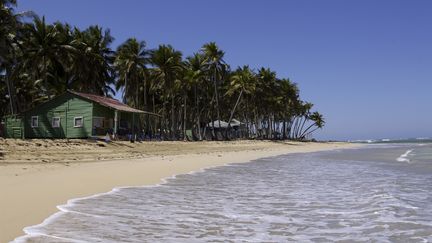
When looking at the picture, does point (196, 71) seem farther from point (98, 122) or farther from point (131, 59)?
point (98, 122)

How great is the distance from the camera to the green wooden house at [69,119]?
33719 mm

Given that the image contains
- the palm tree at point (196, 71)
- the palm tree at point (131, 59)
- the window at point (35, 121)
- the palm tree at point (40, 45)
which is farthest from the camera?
the palm tree at point (196, 71)

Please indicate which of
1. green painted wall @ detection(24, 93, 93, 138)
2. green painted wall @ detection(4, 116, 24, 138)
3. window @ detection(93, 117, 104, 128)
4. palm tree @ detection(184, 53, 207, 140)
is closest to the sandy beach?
window @ detection(93, 117, 104, 128)

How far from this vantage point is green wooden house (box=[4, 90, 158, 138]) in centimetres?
3372

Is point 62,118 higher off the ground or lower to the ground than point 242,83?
lower

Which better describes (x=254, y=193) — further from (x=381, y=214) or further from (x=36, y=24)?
(x=36, y=24)

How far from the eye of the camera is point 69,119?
3441 cm

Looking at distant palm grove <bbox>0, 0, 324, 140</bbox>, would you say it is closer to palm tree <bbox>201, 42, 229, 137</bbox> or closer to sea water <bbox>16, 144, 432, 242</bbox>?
palm tree <bbox>201, 42, 229, 137</bbox>

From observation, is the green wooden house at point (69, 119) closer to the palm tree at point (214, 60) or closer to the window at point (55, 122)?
the window at point (55, 122)

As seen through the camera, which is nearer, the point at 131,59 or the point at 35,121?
the point at 35,121

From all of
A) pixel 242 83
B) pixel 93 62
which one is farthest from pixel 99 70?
pixel 242 83

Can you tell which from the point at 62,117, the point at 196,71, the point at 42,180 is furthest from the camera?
the point at 196,71

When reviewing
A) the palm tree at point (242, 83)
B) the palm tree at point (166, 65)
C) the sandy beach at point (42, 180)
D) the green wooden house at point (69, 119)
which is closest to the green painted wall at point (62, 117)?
the green wooden house at point (69, 119)

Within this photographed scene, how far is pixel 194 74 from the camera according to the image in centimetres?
5494
